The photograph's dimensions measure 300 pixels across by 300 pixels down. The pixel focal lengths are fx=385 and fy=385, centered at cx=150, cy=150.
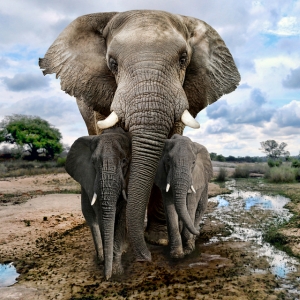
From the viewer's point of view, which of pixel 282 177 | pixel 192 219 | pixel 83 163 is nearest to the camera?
pixel 83 163

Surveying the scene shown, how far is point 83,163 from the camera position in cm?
486

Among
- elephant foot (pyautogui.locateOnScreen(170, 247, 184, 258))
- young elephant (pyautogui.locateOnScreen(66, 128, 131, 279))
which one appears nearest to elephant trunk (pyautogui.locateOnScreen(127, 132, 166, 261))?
young elephant (pyautogui.locateOnScreen(66, 128, 131, 279))

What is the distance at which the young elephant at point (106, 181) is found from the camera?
14.1 feet

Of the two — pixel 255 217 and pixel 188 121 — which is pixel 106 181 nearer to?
pixel 188 121

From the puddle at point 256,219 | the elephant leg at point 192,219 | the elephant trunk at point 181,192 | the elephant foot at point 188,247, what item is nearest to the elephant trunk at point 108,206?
the elephant trunk at point 181,192

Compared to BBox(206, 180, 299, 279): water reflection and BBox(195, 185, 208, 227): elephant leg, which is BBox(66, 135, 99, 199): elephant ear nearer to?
BBox(195, 185, 208, 227): elephant leg

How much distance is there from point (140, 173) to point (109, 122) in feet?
2.30

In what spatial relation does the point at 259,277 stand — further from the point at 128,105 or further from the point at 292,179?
the point at 292,179

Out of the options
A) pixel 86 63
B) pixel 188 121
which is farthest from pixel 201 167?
pixel 86 63

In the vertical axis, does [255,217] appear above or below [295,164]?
below

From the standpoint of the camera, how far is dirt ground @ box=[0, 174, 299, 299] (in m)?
4.29

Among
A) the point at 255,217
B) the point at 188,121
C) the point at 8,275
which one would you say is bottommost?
the point at 8,275

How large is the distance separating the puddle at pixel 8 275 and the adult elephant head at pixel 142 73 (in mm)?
1615

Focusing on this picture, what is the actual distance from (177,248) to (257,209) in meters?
5.00
